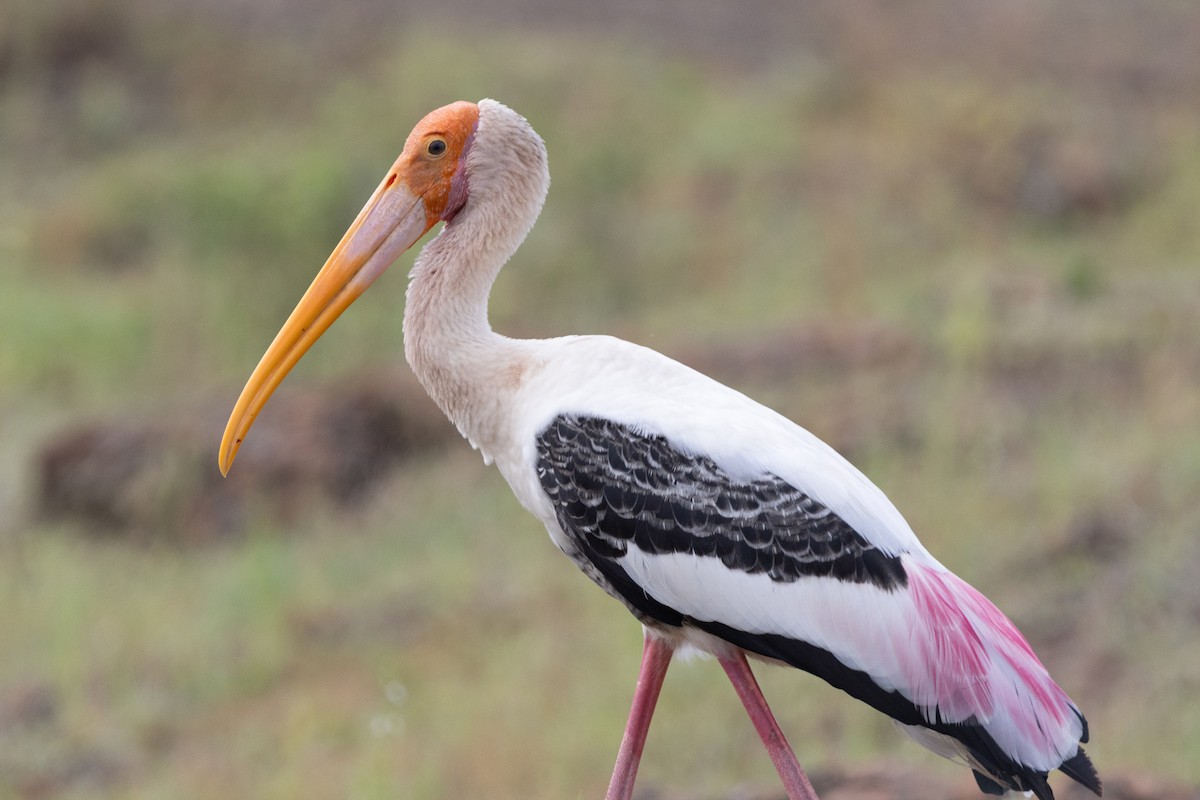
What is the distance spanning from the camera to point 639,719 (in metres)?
3.85

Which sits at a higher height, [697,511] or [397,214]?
[397,214]

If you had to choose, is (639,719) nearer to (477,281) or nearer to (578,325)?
(477,281)

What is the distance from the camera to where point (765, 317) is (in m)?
10.1

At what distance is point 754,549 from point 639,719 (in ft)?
1.94

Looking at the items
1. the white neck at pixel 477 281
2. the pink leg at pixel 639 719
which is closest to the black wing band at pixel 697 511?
the white neck at pixel 477 281

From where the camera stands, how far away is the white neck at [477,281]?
373 centimetres

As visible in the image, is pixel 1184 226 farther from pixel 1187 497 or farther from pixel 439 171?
pixel 439 171

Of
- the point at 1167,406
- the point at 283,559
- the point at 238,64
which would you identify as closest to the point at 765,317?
the point at 1167,406

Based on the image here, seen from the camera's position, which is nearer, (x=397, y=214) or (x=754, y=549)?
(x=754, y=549)

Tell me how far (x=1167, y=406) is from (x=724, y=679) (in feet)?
8.48

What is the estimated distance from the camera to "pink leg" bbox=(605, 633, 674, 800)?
12.6ft

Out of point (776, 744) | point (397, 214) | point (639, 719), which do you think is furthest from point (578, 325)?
point (776, 744)

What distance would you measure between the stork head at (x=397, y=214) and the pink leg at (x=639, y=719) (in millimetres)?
1057

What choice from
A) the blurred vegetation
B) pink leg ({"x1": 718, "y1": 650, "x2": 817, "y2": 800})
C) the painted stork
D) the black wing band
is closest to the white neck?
the painted stork
